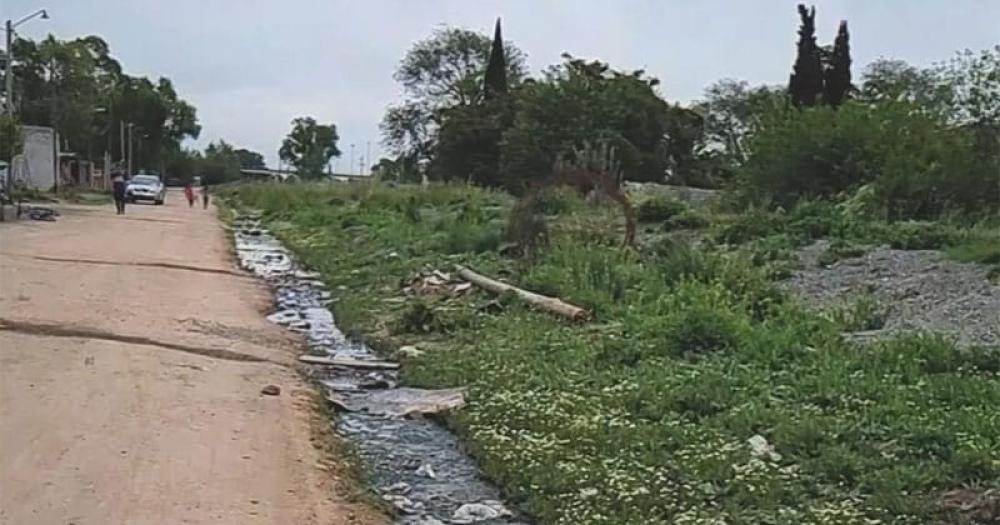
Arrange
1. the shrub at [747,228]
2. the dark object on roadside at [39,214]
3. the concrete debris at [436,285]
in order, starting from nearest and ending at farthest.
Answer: the concrete debris at [436,285], the shrub at [747,228], the dark object on roadside at [39,214]

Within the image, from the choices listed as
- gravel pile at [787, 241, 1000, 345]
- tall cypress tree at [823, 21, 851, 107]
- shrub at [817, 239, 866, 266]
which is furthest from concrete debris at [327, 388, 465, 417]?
tall cypress tree at [823, 21, 851, 107]

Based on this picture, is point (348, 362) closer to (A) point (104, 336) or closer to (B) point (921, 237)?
(A) point (104, 336)

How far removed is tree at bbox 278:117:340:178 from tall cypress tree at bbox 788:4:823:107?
77.7 meters

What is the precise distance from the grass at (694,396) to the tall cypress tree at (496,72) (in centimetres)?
4652

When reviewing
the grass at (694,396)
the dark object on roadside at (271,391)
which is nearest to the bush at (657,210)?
the grass at (694,396)

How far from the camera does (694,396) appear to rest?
9.02 metres

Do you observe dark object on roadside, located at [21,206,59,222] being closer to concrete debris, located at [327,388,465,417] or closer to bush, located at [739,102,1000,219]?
bush, located at [739,102,1000,219]

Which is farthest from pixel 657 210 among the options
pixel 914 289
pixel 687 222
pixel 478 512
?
pixel 478 512

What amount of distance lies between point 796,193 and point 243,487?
76.8 feet

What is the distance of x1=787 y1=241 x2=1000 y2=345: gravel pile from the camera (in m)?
11.8

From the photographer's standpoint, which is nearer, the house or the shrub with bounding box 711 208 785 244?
the shrub with bounding box 711 208 785 244

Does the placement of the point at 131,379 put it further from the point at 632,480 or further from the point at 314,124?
the point at 314,124

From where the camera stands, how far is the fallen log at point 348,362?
40.2 feet

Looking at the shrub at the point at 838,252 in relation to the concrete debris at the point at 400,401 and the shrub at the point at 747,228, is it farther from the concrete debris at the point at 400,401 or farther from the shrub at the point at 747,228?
the concrete debris at the point at 400,401
